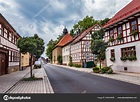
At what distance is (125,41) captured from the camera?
52.4 ft

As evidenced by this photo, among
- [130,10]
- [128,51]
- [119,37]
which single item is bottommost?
[128,51]

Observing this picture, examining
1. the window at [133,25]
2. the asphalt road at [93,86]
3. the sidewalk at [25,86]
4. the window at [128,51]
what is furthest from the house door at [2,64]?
the window at [133,25]

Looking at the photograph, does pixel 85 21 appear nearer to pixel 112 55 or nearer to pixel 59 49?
pixel 59 49

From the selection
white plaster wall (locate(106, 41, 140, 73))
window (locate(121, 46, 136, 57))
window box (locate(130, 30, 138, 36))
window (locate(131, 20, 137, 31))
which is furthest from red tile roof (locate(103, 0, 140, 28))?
window (locate(121, 46, 136, 57))

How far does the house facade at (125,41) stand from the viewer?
14336 mm

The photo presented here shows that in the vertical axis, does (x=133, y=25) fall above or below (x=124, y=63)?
above

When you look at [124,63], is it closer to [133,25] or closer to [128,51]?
[128,51]

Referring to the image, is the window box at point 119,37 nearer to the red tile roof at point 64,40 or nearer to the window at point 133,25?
the window at point 133,25

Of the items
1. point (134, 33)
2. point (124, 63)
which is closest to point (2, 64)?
point (124, 63)

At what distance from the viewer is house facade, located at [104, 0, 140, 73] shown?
14336 millimetres

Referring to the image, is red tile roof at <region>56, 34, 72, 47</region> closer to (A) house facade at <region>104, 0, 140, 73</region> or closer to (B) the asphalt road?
(A) house facade at <region>104, 0, 140, 73</region>

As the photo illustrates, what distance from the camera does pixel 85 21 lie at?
40062 mm

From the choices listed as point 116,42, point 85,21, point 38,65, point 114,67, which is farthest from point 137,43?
point 85,21
